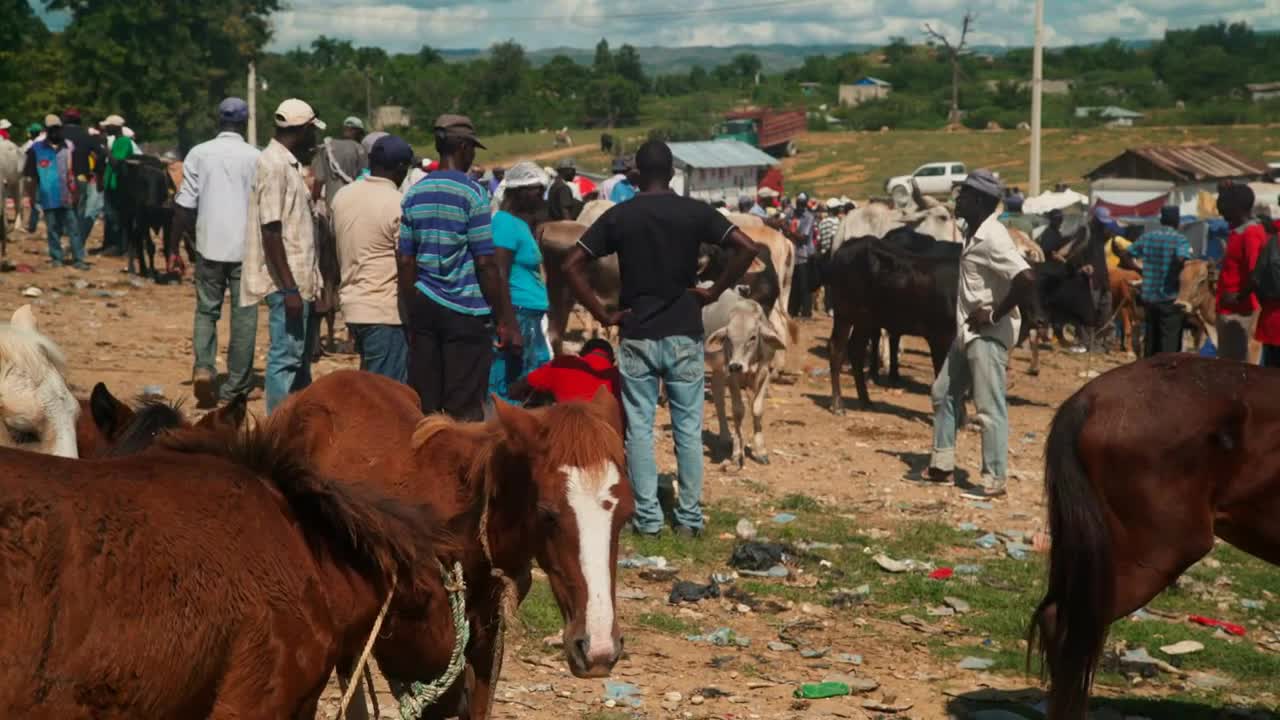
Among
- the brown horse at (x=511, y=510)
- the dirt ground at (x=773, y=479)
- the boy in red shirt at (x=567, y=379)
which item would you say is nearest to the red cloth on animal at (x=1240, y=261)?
the dirt ground at (x=773, y=479)

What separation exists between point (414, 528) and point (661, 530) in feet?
19.9


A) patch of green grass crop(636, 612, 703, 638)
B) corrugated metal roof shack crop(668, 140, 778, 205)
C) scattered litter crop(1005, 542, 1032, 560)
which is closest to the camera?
patch of green grass crop(636, 612, 703, 638)

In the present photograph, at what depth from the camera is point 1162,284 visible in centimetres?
1709

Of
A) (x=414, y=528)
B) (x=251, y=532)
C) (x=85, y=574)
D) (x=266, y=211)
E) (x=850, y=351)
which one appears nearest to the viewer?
(x=85, y=574)

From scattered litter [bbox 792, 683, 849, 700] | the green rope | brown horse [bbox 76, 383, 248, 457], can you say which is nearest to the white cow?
scattered litter [bbox 792, 683, 849, 700]

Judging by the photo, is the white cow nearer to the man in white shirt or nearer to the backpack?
the man in white shirt

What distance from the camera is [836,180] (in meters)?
65.8

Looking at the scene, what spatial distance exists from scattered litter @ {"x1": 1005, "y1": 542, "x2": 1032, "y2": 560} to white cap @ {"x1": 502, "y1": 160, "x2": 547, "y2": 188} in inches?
156

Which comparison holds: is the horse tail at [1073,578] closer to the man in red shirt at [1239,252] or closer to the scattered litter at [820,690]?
the scattered litter at [820,690]

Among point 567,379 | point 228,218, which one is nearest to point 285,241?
point 228,218

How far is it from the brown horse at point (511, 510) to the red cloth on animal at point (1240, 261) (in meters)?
7.60

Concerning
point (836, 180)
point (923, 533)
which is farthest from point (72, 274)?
point (836, 180)

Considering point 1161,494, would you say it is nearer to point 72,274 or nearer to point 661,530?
point 661,530

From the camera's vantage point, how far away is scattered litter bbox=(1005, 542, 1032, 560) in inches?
A: 375
